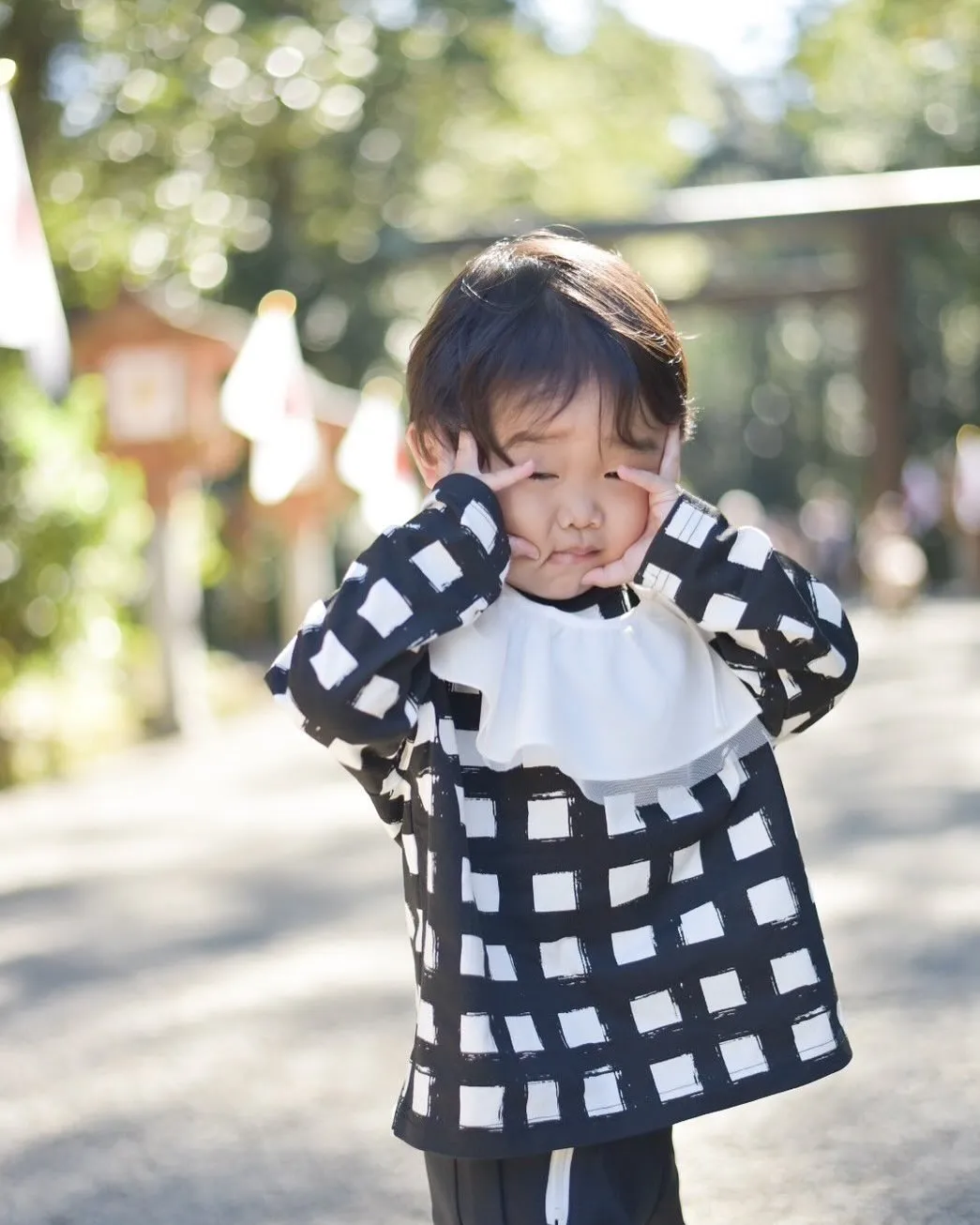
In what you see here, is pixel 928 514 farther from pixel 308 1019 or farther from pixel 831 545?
pixel 308 1019

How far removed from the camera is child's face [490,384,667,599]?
6.32ft

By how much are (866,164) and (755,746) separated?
2601 centimetres

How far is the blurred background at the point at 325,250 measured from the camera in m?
10.5

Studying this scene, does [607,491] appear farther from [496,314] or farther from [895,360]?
[895,360]

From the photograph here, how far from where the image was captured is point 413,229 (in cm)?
2091

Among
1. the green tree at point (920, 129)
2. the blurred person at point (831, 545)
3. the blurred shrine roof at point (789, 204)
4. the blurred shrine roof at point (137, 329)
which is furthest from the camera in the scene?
the blurred person at point (831, 545)

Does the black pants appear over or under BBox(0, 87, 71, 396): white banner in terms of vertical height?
under

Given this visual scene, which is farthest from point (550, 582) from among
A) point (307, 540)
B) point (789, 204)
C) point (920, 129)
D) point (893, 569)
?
point (920, 129)

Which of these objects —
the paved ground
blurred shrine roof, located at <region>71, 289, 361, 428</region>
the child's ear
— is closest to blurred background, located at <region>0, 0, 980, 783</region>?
blurred shrine roof, located at <region>71, 289, 361, 428</region>

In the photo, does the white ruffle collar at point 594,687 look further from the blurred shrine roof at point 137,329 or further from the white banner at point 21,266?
the blurred shrine roof at point 137,329

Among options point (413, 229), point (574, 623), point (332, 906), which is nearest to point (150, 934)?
point (332, 906)

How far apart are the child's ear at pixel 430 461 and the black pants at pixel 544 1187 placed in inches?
30.2

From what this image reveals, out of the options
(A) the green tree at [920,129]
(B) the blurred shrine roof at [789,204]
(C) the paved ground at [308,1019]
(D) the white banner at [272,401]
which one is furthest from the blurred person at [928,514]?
(C) the paved ground at [308,1019]

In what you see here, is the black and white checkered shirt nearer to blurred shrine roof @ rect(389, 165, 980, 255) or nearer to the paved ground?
the paved ground
